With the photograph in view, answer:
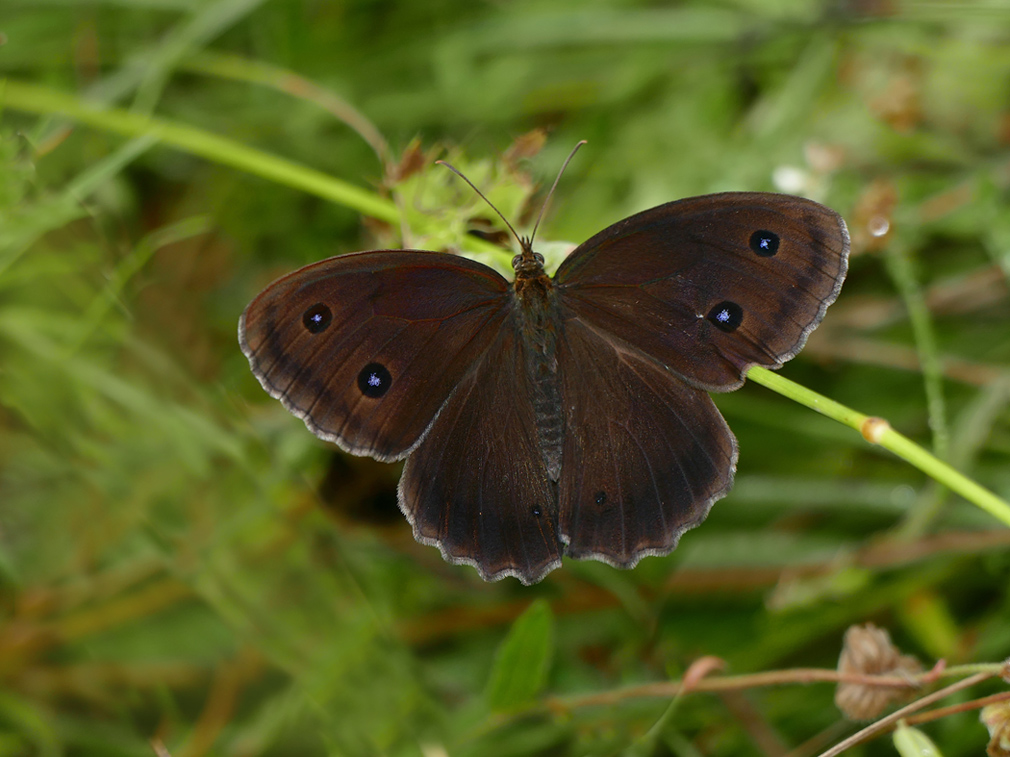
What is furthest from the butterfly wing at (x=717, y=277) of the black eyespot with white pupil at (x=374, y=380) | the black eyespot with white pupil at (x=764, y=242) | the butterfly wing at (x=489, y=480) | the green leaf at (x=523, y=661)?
the green leaf at (x=523, y=661)

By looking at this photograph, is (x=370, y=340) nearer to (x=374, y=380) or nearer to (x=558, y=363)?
(x=374, y=380)

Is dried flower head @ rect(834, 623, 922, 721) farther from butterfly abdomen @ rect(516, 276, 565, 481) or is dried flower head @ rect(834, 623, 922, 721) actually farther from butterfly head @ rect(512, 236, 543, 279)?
butterfly head @ rect(512, 236, 543, 279)

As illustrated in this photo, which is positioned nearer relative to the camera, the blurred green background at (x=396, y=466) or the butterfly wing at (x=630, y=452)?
the butterfly wing at (x=630, y=452)

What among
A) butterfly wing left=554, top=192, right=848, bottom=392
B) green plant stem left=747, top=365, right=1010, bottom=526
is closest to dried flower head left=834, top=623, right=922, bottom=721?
green plant stem left=747, top=365, right=1010, bottom=526

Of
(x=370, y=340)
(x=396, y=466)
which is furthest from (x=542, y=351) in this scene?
(x=396, y=466)

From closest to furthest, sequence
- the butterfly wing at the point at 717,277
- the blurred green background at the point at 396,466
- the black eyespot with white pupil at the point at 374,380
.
A: the butterfly wing at the point at 717,277 → the black eyespot with white pupil at the point at 374,380 → the blurred green background at the point at 396,466

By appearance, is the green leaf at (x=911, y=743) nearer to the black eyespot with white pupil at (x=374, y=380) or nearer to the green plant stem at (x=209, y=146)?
the black eyespot with white pupil at (x=374, y=380)

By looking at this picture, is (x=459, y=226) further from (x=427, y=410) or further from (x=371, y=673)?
(x=371, y=673)
